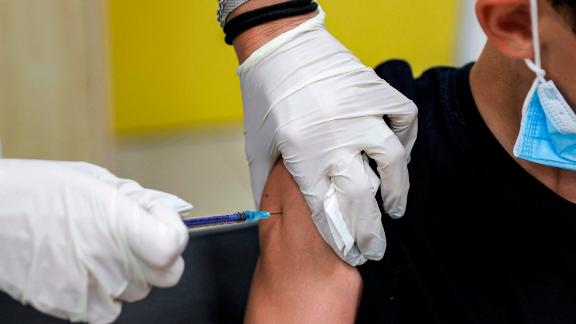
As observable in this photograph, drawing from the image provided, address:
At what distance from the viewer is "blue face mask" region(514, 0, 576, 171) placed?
962 mm

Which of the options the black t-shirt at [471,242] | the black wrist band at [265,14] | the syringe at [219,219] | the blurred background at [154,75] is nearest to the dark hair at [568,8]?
the black t-shirt at [471,242]

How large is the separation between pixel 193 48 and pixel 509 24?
1.17 metres

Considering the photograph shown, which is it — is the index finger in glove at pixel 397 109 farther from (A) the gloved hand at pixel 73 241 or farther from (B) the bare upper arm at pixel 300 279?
(A) the gloved hand at pixel 73 241

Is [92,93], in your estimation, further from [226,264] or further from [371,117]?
[371,117]

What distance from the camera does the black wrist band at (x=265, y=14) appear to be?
1.04m

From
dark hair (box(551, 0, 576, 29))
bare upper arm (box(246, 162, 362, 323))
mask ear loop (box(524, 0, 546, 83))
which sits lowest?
bare upper arm (box(246, 162, 362, 323))

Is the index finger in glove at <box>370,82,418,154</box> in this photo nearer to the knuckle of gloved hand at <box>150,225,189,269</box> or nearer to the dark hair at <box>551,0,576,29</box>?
the dark hair at <box>551,0,576,29</box>

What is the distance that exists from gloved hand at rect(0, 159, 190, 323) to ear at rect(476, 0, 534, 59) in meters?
0.55

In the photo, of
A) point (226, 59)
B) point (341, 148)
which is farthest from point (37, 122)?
point (341, 148)

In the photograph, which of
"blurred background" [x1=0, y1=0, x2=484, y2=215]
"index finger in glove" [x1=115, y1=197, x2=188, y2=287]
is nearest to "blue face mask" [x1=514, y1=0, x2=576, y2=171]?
"index finger in glove" [x1=115, y1=197, x2=188, y2=287]

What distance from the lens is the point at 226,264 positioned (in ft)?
3.98

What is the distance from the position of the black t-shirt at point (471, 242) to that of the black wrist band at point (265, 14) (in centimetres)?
30

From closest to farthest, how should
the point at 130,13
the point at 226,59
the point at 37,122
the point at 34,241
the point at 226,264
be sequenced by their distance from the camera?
the point at 34,241, the point at 226,264, the point at 37,122, the point at 130,13, the point at 226,59

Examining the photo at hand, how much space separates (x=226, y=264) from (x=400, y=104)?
44cm
